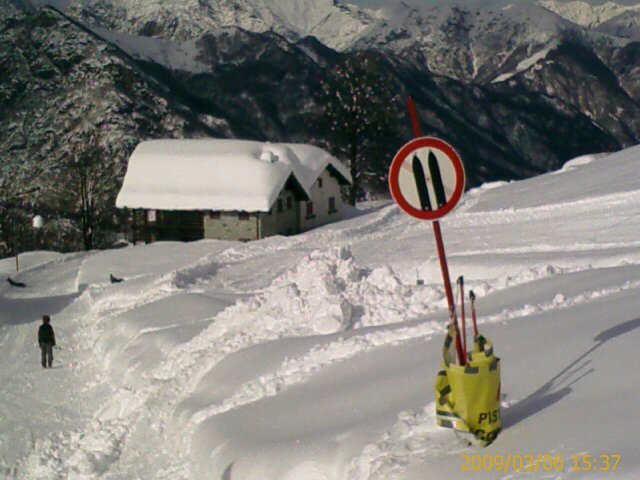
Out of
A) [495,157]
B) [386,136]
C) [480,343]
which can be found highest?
[495,157]

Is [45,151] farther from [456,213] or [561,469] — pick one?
[561,469]

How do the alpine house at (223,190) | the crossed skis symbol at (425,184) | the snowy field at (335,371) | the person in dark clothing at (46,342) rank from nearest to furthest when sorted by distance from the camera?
the crossed skis symbol at (425,184), the snowy field at (335,371), the person in dark clothing at (46,342), the alpine house at (223,190)

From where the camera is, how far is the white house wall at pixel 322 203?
131 feet

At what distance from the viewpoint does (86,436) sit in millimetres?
10102

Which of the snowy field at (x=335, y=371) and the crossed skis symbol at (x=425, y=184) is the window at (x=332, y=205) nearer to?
the snowy field at (x=335, y=371)

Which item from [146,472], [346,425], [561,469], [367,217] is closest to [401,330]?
[346,425]

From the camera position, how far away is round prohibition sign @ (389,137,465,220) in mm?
5773

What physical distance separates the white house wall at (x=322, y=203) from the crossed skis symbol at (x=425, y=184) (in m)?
33.5

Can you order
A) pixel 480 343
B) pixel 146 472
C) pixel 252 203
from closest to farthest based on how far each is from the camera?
pixel 480 343 < pixel 146 472 < pixel 252 203

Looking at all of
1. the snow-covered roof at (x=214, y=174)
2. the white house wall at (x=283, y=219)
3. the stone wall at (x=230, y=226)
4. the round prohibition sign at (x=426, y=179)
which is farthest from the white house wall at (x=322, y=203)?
the round prohibition sign at (x=426, y=179)

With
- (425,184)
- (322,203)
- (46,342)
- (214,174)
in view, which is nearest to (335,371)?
(425,184)

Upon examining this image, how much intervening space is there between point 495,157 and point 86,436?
175 m

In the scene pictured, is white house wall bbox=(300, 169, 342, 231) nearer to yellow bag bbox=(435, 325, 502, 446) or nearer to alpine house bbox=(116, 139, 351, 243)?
alpine house bbox=(116, 139, 351, 243)

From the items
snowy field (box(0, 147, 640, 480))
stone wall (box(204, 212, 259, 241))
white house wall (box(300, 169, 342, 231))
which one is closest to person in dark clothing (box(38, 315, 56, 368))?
snowy field (box(0, 147, 640, 480))
